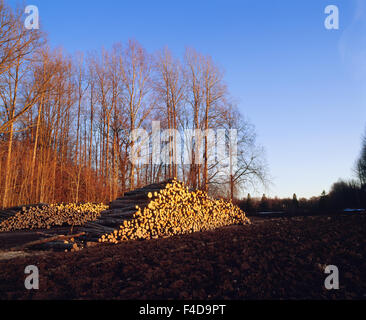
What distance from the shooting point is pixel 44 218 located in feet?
34.6

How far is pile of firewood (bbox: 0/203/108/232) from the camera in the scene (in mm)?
10195

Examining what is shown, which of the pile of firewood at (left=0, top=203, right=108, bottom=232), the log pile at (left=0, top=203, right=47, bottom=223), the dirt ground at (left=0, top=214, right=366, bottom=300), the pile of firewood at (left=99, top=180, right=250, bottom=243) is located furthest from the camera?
the log pile at (left=0, top=203, right=47, bottom=223)

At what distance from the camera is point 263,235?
5047 millimetres

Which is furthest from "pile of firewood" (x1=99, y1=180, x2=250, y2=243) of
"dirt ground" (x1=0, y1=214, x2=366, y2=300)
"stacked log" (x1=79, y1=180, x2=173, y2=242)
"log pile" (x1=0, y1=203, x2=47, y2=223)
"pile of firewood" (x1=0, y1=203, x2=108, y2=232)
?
"log pile" (x1=0, y1=203, x2=47, y2=223)

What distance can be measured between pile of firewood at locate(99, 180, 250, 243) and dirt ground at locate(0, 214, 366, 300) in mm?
1232

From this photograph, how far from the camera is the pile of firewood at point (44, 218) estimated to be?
10195 millimetres

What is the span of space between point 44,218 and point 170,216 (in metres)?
6.26

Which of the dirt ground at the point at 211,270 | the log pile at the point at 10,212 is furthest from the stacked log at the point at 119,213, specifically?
the log pile at the point at 10,212

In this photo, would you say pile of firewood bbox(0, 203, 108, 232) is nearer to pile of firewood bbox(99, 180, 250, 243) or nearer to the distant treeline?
pile of firewood bbox(99, 180, 250, 243)

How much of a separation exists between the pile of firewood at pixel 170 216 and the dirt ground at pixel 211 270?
4.04ft

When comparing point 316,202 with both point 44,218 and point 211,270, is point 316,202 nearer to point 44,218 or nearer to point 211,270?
point 44,218

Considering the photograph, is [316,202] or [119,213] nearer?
[119,213]

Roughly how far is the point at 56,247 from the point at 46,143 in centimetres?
1194

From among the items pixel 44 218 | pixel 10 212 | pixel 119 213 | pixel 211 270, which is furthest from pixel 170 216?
pixel 10 212
